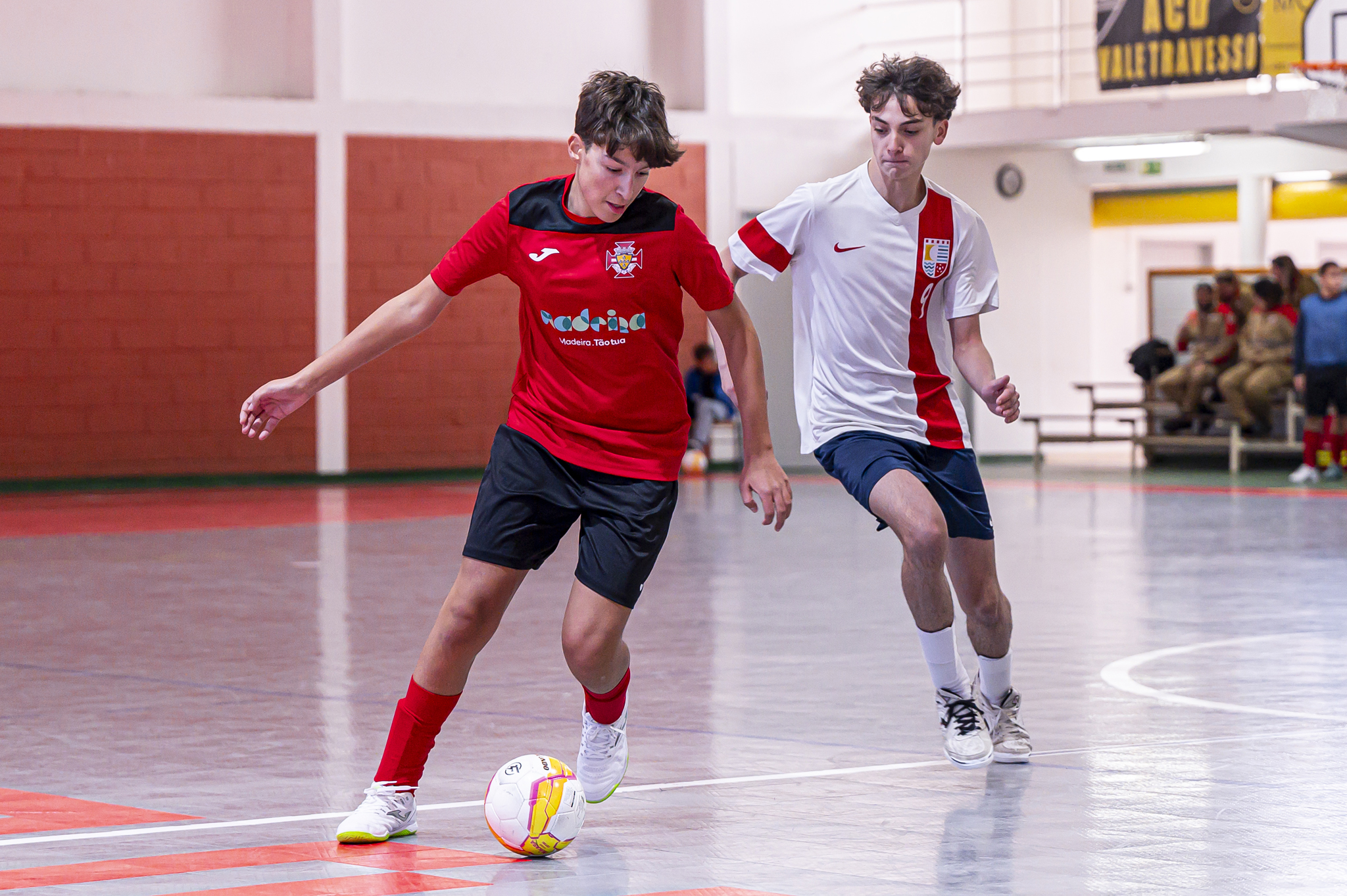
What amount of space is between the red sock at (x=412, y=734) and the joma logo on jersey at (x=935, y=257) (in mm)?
1995

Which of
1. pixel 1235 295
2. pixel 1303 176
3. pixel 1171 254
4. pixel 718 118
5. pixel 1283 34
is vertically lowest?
pixel 1235 295

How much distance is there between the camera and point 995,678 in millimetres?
5488

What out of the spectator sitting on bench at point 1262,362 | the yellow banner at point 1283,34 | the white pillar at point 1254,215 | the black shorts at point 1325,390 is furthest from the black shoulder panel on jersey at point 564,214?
the white pillar at point 1254,215

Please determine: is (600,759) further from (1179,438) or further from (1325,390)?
(1179,438)

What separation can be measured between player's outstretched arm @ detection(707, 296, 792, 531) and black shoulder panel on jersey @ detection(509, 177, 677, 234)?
30 centimetres

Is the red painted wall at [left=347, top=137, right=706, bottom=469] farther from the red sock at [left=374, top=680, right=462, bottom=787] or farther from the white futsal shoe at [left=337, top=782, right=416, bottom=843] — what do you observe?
the white futsal shoe at [left=337, top=782, right=416, bottom=843]

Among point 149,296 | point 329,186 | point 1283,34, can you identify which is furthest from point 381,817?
point 1283,34

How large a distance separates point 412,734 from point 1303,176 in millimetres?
19982

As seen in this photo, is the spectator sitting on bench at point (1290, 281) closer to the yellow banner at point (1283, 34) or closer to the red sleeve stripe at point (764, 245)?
the yellow banner at point (1283, 34)

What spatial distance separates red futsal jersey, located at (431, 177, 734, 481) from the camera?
4.45m

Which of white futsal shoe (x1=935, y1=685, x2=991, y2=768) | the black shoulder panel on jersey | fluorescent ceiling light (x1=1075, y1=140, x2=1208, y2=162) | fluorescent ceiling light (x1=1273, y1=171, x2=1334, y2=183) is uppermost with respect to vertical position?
fluorescent ceiling light (x1=1075, y1=140, x2=1208, y2=162)

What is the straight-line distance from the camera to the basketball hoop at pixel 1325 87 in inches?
658

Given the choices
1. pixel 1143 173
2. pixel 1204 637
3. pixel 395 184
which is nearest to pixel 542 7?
pixel 395 184

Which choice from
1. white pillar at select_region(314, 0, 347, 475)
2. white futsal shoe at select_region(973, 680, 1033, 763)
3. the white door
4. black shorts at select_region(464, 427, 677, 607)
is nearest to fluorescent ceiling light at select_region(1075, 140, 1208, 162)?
the white door
